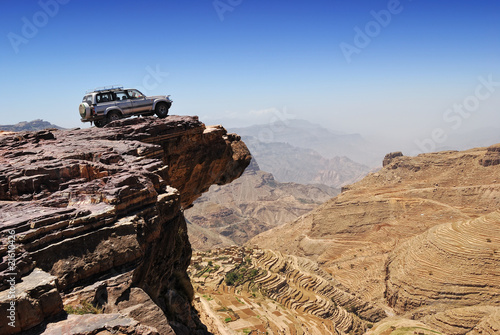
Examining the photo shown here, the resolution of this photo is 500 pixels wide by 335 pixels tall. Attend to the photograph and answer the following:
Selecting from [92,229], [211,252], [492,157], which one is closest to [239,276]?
[211,252]

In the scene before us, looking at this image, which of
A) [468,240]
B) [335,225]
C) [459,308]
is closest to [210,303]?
[459,308]

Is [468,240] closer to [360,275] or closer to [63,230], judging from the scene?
[360,275]

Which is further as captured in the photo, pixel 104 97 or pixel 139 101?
pixel 139 101

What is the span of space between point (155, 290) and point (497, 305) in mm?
43648

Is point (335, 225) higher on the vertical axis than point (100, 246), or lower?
lower

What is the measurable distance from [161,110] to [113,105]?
327 cm

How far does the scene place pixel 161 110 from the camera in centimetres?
2291

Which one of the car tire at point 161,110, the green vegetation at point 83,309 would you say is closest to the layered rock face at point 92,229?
the green vegetation at point 83,309

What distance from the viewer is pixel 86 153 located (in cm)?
1456

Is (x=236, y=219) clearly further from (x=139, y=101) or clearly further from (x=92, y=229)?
(x=92, y=229)

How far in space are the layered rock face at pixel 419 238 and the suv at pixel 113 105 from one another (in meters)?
36.3

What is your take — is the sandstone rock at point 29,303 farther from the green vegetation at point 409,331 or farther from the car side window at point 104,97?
the green vegetation at point 409,331

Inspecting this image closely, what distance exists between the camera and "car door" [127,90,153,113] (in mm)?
21250

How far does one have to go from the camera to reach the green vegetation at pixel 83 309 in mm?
8570
